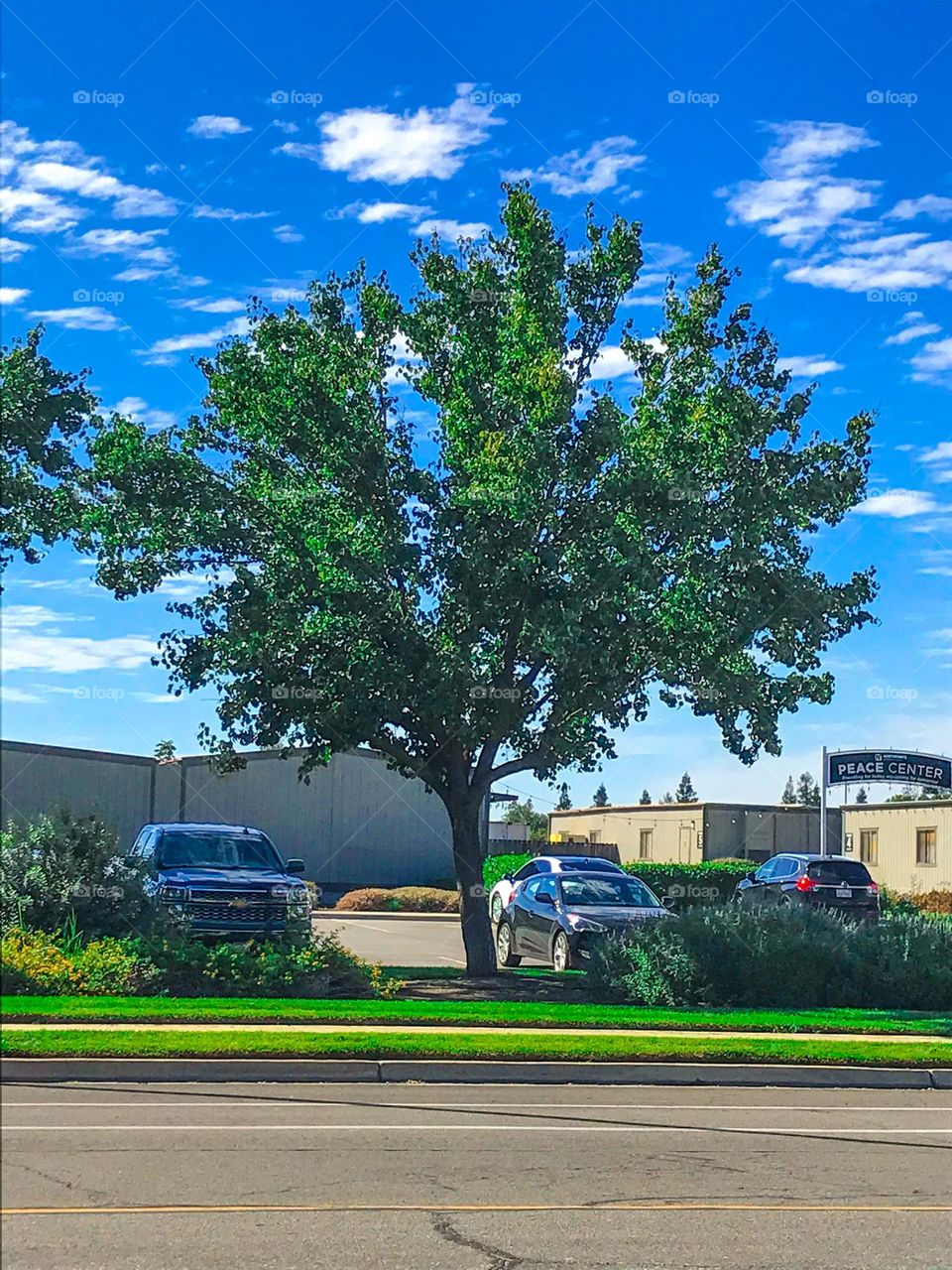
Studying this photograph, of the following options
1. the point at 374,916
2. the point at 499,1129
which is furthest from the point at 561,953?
the point at 374,916

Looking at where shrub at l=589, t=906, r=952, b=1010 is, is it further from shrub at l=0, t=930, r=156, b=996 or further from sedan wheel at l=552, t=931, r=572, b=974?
shrub at l=0, t=930, r=156, b=996

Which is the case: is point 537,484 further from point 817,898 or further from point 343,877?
point 343,877

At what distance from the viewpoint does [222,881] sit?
1730 cm

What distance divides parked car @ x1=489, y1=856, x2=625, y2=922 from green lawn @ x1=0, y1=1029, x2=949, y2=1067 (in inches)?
390

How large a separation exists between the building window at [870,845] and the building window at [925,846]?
202cm

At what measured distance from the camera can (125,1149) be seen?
858 cm

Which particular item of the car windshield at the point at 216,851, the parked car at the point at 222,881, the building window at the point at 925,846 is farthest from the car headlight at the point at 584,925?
the building window at the point at 925,846

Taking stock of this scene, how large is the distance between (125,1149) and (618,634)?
36.9 feet

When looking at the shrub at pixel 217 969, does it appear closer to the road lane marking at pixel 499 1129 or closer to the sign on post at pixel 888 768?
the road lane marking at pixel 499 1129

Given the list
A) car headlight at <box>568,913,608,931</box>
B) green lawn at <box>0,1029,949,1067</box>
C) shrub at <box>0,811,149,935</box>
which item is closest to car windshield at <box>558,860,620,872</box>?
car headlight at <box>568,913,608,931</box>

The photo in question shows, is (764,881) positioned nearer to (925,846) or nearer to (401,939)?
(401,939)

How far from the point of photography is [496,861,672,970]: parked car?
2131 centimetres

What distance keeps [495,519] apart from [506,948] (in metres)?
8.82

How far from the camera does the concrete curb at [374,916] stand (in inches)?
1398
